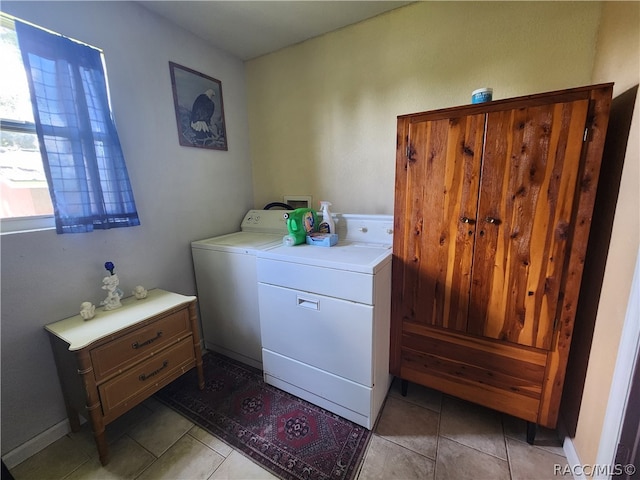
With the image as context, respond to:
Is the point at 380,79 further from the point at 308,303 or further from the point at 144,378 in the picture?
the point at 144,378

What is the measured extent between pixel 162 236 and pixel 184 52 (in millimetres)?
1313

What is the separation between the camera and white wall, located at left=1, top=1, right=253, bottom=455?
1275 mm

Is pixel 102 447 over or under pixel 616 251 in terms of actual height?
under

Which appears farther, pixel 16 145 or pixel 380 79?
pixel 380 79

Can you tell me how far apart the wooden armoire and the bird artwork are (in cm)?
150

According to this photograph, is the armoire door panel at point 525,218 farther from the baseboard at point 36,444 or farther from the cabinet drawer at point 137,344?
the baseboard at point 36,444

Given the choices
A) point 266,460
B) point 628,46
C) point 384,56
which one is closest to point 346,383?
point 266,460

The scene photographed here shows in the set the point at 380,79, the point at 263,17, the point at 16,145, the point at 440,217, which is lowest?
the point at 440,217

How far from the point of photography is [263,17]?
1.75 m

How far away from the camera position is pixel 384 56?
1802 mm

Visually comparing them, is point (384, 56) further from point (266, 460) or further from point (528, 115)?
point (266, 460)

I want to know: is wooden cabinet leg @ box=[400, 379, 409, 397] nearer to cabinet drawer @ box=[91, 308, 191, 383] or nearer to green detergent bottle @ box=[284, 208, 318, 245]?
green detergent bottle @ box=[284, 208, 318, 245]

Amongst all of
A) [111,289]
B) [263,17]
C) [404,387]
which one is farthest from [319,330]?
[263,17]

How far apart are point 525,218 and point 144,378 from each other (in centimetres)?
203
